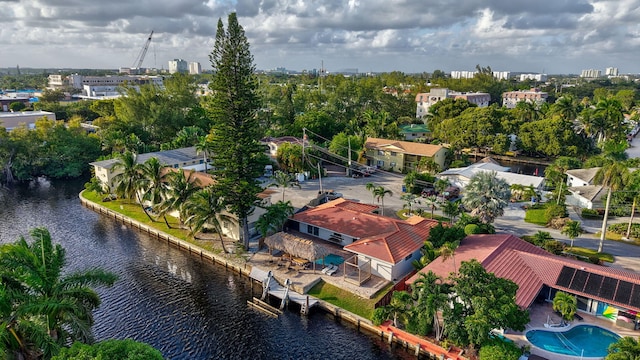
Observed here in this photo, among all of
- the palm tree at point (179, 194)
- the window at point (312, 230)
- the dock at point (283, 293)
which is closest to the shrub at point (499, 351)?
the dock at point (283, 293)

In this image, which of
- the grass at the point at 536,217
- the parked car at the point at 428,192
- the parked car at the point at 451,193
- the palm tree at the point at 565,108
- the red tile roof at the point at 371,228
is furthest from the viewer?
the palm tree at the point at 565,108

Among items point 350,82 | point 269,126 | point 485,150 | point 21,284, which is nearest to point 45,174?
point 269,126

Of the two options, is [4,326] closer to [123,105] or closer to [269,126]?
[123,105]

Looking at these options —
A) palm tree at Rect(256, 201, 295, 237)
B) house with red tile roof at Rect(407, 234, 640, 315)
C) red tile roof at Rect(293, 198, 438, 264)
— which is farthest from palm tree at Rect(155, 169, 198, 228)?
house with red tile roof at Rect(407, 234, 640, 315)

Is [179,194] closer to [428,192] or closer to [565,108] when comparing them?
[428,192]

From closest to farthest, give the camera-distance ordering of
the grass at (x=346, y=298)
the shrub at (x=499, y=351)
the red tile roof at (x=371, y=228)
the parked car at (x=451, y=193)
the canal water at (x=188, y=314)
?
1. the shrub at (x=499, y=351)
2. the canal water at (x=188, y=314)
3. the grass at (x=346, y=298)
4. the red tile roof at (x=371, y=228)
5. the parked car at (x=451, y=193)

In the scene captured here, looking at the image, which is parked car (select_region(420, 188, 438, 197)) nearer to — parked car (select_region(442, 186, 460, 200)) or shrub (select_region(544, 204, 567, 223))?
parked car (select_region(442, 186, 460, 200))

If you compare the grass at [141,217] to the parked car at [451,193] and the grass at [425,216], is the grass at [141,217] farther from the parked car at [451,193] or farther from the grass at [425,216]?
the parked car at [451,193]
